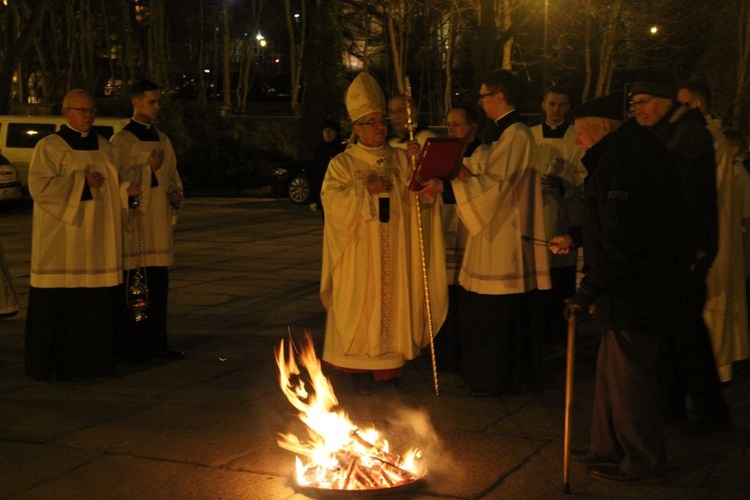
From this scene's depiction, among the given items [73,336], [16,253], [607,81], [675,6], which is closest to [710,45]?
[675,6]

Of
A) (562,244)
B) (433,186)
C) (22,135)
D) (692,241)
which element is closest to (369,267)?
(433,186)

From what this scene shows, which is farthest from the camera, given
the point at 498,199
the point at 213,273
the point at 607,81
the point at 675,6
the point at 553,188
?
the point at 675,6

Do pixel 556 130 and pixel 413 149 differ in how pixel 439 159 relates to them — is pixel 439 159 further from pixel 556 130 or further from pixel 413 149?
pixel 556 130

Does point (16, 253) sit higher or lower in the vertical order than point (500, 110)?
lower

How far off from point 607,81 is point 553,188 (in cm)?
1916

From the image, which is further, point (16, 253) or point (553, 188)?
point (16, 253)

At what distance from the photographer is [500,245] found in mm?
6863

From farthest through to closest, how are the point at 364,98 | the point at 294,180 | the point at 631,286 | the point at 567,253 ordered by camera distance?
the point at 294,180 → the point at 364,98 → the point at 567,253 → the point at 631,286

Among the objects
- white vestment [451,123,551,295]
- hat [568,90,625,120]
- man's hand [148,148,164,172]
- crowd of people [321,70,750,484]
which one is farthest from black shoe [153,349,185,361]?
hat [568,90,625,120]

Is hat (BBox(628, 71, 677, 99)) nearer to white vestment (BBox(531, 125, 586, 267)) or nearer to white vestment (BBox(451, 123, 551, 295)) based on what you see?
white vestment (BBox(451, 123, 551, 295))

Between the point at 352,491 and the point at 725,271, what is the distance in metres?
3.01

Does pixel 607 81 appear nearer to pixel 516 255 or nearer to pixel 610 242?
pixel 516 255

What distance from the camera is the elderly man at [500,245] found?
22.1 feet

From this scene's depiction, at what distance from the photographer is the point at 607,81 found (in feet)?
87.2
